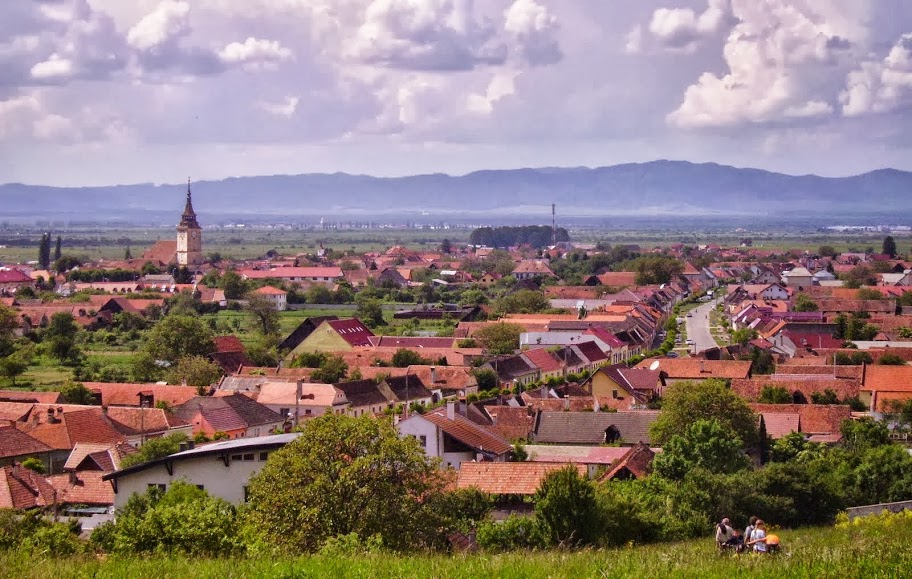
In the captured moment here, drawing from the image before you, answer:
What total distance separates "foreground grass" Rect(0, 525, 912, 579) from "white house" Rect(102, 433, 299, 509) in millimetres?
9915

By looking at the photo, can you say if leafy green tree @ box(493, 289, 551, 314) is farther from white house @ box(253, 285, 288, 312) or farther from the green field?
the green field

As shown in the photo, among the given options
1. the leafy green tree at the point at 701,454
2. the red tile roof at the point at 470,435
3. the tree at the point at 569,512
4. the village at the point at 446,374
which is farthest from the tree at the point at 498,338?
the tree at the point at 569,512

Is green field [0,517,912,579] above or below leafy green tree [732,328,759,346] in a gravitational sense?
above

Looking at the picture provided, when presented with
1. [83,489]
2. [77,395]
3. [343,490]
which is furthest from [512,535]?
[77,395]

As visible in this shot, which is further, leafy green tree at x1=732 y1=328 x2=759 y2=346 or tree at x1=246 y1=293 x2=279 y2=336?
tree at x1=246 y1=293 x2=279 y2=336

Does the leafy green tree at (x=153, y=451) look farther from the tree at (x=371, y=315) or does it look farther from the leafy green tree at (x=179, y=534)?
the tree at (x=371, y=315)

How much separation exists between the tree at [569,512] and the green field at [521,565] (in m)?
4.55

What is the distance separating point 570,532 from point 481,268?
11042 centimetres

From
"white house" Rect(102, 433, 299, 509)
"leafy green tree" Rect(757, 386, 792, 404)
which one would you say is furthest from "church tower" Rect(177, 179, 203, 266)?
"white house" Rect(102, 433, 299, 509)

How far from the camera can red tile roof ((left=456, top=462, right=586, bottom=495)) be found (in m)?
20.1

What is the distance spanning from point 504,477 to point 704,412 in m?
8.31

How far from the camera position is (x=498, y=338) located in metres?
52.8

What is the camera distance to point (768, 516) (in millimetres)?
19938

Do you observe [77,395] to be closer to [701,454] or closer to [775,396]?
[775,396]
